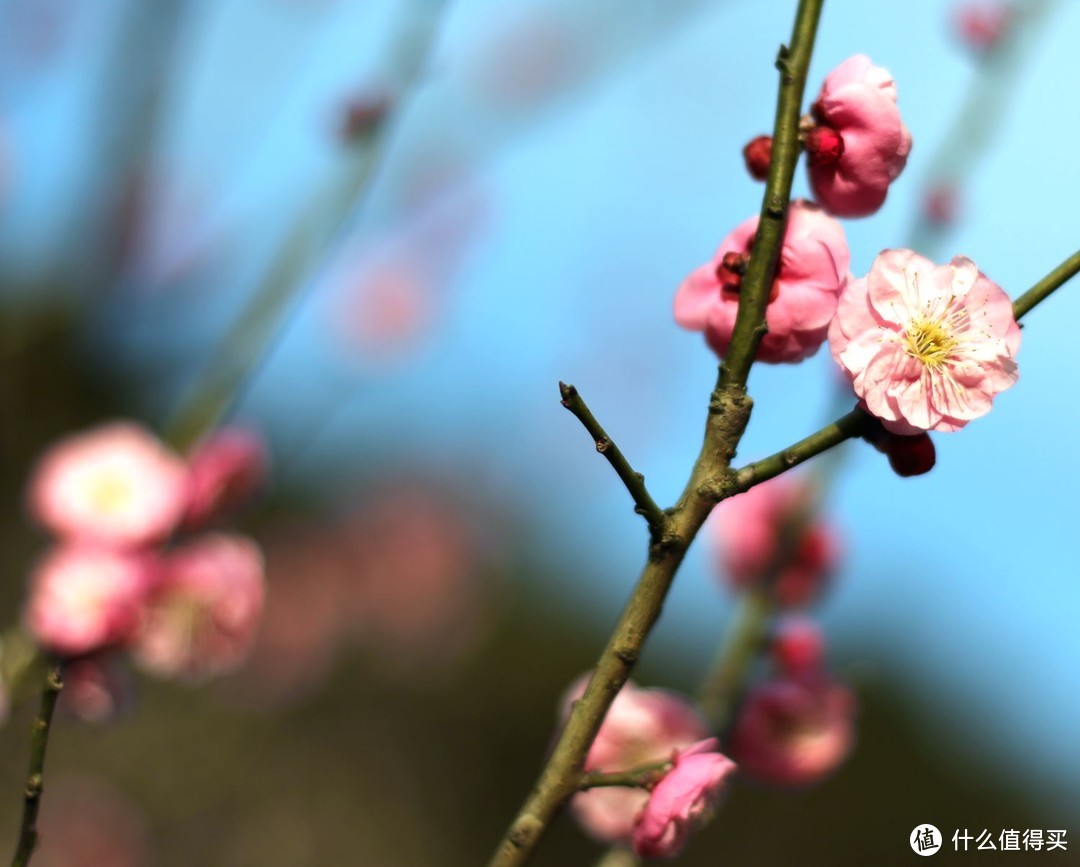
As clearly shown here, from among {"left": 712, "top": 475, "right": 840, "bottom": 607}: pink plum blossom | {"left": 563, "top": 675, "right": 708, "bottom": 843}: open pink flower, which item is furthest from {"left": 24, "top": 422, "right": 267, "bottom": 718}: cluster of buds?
{"left": 712, "top": 475, "right": 840, "bottom": 607}: pink plum blossom

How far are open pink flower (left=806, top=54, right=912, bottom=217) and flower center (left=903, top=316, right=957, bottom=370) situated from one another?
115 millimetres

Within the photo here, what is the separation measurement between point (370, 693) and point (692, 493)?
14.2ft

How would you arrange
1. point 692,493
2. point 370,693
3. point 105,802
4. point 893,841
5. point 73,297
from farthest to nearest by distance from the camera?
point 893,841 < point 370,693 < point 105,802 < point 73,297 < point 692,493

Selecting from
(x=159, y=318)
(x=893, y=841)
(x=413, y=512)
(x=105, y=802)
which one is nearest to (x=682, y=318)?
(x=159, y=318)

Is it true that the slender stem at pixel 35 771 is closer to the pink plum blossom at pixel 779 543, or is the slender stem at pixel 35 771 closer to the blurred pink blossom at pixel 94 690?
the blurred pink blossom at pixel 94 690

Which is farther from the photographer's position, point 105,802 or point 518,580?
point 518,580

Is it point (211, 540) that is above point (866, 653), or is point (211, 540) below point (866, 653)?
above

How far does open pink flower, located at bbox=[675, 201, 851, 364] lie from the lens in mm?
741

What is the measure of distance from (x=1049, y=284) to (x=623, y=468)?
13.2 inches

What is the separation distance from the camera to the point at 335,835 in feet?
12.8

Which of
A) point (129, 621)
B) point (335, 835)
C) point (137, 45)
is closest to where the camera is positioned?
point (129, 621)

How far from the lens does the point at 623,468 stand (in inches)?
26.1

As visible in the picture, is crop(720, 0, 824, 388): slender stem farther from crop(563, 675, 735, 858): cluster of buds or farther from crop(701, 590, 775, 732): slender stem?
crop(701, 590, 775, 732): slender stem

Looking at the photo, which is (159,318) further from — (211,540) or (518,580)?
(518,580)
